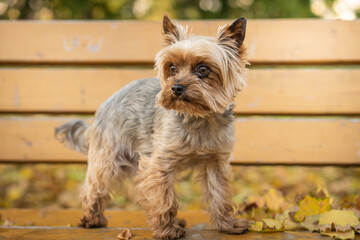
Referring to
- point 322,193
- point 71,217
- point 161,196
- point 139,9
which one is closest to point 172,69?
point 161,196

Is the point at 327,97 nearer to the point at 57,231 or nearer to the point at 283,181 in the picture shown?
the point at 283,181

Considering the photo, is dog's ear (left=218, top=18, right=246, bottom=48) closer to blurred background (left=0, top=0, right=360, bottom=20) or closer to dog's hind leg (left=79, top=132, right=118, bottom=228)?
dog's hind leg (left=79, top=132, right=118, bottom=228)

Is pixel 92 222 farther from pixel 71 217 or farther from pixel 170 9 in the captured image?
pixel 170 9

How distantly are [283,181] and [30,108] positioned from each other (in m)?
2.72

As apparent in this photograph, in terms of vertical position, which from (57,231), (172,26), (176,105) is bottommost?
(57,231)

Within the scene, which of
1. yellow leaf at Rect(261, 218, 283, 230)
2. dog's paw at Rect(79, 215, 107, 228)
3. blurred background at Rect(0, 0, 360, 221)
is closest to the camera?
yellow leaf at Rect(261, 218, 283, 230)

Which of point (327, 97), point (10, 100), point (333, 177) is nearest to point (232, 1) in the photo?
point (327, 97)

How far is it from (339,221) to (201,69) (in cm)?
101

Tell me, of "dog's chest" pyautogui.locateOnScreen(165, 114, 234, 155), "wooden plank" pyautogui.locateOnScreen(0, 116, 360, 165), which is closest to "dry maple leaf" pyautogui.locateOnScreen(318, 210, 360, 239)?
"dog's chest" pyautogui.locateOnScreen(165, 114, 234, 155)

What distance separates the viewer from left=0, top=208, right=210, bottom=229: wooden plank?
247 cm

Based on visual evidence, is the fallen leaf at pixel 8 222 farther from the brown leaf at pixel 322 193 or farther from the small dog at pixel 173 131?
the brown leaf at pixel 322 193

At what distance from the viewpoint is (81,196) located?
7.25 ft

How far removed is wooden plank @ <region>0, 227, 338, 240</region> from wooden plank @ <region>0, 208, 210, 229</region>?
41cm

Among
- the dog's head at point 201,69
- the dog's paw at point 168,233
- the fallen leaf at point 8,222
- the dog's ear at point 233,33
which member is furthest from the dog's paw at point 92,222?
the dog's ear at point 233,33
